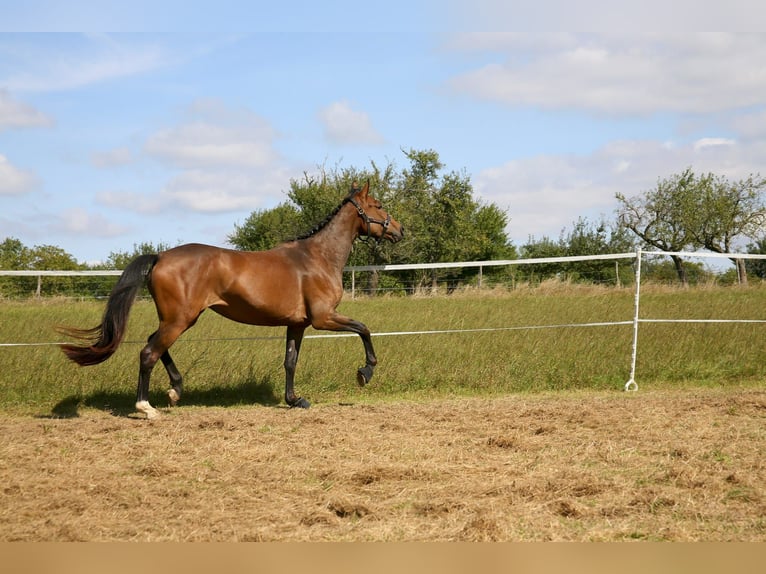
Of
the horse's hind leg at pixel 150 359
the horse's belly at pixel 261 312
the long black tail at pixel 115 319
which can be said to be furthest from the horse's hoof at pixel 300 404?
the long black tail at pixel 115 319

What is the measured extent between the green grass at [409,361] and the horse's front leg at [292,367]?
55cm

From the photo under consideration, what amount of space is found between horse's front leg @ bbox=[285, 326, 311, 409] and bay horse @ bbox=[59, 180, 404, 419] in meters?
0.01

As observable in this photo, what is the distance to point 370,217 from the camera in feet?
26.6

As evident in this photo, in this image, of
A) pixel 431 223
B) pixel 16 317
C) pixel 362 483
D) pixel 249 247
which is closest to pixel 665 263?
pixel 431 223

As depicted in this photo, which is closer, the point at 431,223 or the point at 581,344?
the point at 581,344

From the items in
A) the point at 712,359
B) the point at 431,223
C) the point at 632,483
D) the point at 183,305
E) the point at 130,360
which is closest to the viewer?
the point at 632,483

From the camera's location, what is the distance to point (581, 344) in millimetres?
9781

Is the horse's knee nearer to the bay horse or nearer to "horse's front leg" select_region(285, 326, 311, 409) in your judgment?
the bay horse

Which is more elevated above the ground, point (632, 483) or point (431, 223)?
point (431, 223)

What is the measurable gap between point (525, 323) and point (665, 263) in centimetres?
3638

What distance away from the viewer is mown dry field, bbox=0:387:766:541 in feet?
11.4

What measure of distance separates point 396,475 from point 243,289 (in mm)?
3160

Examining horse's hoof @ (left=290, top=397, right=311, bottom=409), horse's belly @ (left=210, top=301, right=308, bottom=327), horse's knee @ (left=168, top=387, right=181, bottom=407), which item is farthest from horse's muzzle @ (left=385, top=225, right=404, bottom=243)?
horse's knee @ (left=168, top=387, right=181, bottom=407)

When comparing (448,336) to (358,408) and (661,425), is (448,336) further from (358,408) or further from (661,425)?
(661,425)
